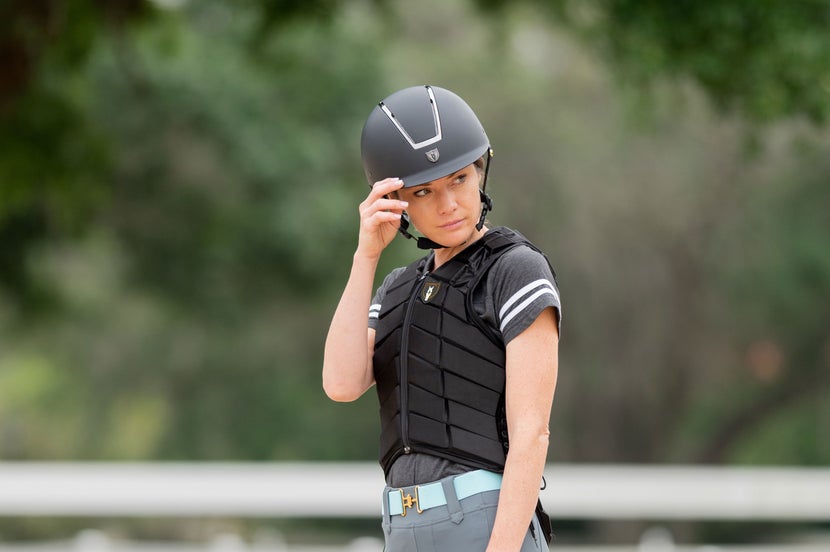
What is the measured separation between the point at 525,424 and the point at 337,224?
460 inches

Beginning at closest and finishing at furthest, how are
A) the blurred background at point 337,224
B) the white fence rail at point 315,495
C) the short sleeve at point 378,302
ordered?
the short sleeve at point 378,302 → the blurred background at point 337,224 → the white fence rail at point 315,495

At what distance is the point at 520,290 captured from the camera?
247cm

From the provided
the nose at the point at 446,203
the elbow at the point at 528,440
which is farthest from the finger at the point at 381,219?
the elbow at the point at 528,440

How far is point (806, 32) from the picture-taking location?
25.3 ft

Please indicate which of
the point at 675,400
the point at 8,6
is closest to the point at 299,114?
the point at 8,6

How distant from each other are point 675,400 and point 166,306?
10234 millimetres

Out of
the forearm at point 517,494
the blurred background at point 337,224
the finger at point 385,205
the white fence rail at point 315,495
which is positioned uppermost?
the blurred background at point 337,224

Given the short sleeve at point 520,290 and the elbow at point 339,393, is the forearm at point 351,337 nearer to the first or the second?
the elbow at point 339,393

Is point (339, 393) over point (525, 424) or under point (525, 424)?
over

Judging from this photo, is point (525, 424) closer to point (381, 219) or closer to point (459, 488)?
point (459, 488)

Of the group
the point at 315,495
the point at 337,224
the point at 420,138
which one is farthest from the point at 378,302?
the point at 337,224

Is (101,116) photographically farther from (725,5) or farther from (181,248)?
(725,5)

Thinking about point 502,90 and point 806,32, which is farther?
point 502,90

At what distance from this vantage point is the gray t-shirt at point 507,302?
244cm
